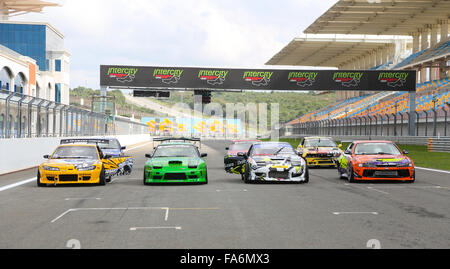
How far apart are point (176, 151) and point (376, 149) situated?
19.4 feet

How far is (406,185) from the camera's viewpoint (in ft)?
47.8

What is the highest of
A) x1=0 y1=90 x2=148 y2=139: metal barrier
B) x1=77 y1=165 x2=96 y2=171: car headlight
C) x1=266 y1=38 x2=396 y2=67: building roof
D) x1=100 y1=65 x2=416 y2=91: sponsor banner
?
x1=266 y1=38 x2=396 y2=67: building roof

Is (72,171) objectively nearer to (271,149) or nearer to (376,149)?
(271,149)

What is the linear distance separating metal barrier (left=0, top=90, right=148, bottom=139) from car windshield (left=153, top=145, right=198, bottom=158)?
600cm

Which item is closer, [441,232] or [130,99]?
[441,232]

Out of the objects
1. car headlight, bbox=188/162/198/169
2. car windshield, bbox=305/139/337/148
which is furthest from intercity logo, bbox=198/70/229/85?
car headlight, bbox=188/162/198/169

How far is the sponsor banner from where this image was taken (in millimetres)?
39406

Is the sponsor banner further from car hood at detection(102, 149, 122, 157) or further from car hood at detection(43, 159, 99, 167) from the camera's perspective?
A: car hood at detection(43, 159, 99, 167)

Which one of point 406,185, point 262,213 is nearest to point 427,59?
point 406,185

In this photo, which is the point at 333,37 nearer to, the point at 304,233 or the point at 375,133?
the point at 375,133

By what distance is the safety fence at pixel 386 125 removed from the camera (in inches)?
1423

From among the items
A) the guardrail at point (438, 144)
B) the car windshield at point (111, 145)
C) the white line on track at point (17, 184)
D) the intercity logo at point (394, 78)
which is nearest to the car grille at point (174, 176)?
the white line on track at point (17, 184)
